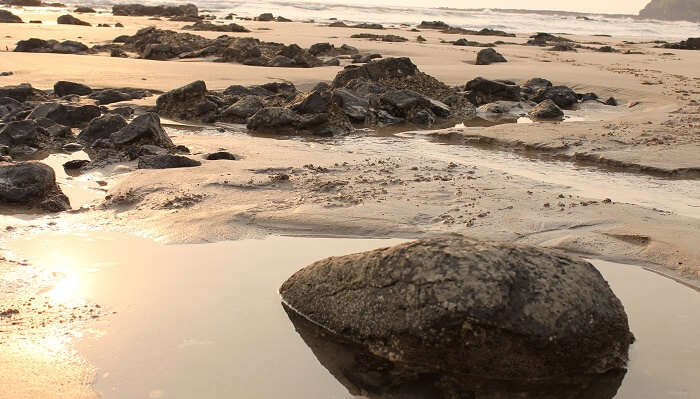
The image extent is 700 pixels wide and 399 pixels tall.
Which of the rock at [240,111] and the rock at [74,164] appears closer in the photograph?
the rock at [74,164]

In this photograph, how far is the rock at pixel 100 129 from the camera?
7.87m

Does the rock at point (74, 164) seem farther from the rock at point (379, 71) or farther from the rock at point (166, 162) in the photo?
the rock at point (379, 71)

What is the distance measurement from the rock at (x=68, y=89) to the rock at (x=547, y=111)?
21.7 feet

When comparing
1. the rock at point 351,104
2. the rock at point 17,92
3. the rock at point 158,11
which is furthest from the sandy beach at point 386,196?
the rock at point 158,11

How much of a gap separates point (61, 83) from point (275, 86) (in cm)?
318

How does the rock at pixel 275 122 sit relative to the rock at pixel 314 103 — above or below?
below

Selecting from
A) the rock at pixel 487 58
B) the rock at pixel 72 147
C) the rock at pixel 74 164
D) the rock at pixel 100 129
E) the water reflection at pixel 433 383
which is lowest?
the rock at pixel 72 147

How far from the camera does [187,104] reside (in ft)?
32.5

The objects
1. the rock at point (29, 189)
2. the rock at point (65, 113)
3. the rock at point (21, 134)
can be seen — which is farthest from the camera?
the rock at point (65, 113)

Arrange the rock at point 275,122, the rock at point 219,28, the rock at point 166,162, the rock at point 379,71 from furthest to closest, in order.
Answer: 1. the rock at point 219,28
2. the rock at point 379,71
3. the rock at point 275,122
4. the rock at point 166,162

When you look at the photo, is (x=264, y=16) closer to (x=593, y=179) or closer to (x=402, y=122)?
(x=402, y=122)

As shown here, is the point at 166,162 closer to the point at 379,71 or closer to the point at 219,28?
the point at 379,71

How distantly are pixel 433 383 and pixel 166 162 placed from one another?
4142mm

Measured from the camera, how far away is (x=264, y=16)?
36375 millimetres
